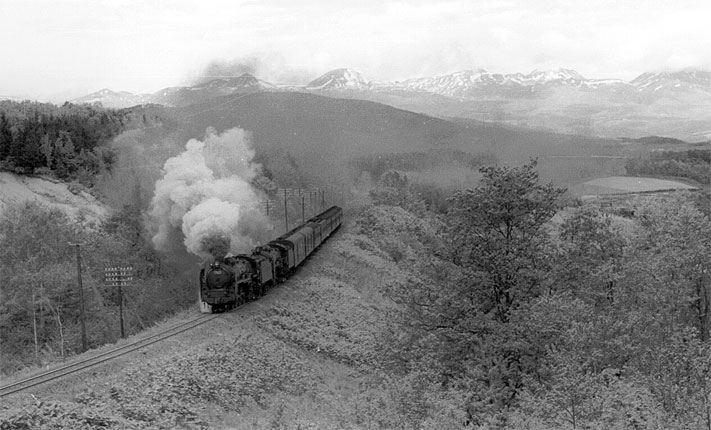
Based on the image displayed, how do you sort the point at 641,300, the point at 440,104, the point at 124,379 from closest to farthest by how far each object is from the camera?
1. the point at 124,379
2. the point at 641,300
3. the point at 440,104

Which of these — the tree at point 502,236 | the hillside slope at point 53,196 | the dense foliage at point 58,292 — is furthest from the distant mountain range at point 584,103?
the tree at point 502,236

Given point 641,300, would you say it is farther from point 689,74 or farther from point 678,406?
point 689,74

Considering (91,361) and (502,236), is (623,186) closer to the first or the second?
(502,236)

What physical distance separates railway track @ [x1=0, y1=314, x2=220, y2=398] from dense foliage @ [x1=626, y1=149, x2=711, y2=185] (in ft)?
154

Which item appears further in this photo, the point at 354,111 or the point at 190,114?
the point at 354,111

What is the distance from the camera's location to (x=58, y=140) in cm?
6419

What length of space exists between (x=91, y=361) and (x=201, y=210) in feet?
37.5

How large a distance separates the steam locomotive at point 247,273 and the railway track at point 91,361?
60.0 inches

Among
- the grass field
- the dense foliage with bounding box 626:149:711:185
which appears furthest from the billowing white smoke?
the dense foliage with bounding box 626:149:711:185

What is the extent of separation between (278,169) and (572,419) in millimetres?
61115

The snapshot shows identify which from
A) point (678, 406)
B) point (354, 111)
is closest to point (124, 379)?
point (678, 406)

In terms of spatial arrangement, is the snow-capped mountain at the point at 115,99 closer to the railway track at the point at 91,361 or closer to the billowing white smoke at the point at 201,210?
the billowing white smoke at the point at 201,210

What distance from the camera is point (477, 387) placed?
20.3m

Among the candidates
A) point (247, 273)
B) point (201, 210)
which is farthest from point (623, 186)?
point (201, 210)
